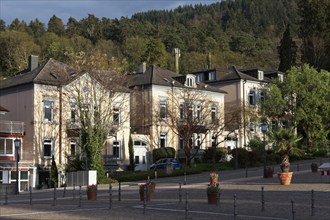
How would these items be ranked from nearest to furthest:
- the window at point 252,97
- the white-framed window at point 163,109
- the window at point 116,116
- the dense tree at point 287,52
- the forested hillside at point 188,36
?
1. the window at point 116,116
2. the white-framed window at point 163,109
3. the window at point 252,97
4. the dense tree at point 287,52
5. the forested hillside at point 188,36

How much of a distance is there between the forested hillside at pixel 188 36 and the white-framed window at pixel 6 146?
11223 millimetres

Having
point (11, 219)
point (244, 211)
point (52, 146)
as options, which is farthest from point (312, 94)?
point (11, 219)

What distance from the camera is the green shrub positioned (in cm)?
6003

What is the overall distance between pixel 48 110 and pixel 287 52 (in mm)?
39710

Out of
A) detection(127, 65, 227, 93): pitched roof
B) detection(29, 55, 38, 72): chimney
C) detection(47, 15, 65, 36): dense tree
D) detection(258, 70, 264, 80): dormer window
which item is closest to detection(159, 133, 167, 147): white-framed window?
detection(127, 65, 227, 93): pitched roof

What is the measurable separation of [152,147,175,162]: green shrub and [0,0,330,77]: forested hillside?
9402 mm

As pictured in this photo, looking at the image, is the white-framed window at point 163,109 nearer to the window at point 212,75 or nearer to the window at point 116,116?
the window at point 116,116

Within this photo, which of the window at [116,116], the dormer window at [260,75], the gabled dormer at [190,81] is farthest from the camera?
the dormer window at [260,75]

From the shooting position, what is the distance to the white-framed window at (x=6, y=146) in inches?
2064

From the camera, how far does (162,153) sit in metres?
60.0

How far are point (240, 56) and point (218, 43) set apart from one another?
9.37m

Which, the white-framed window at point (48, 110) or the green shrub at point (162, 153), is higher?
the white-framed window at point (48, 110)

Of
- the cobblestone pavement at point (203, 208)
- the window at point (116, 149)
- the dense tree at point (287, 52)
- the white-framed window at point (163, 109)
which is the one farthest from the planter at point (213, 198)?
the dense tree at point (287, 52)

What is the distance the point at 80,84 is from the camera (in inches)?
2154
